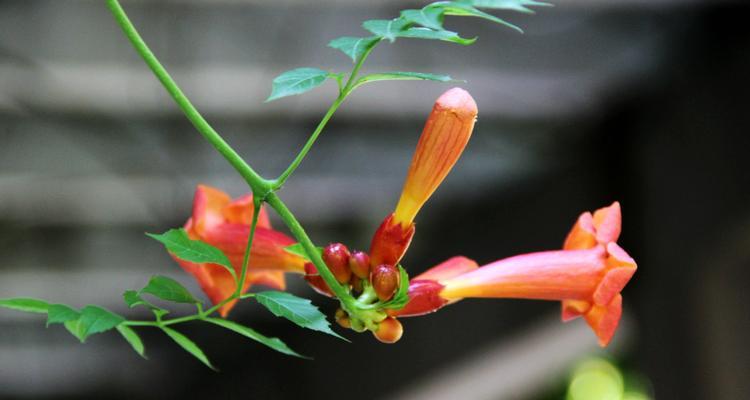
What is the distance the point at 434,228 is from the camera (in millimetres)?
5926

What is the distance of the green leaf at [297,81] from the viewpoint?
73cm

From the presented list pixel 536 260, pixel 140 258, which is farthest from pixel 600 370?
pixel 536 260

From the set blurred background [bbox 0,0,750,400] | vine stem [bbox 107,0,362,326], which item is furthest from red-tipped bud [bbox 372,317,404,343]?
blurred background [bbox 0,0,750,400]

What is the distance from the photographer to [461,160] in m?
5.36

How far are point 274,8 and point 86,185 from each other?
2164mm

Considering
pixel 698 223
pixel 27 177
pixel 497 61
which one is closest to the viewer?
pixel 698 223

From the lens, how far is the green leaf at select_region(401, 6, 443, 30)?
708 millimetres

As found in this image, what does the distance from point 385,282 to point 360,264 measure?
0.13ft

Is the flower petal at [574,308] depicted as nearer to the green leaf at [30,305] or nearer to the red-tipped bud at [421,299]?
the red-tipped bud at [421,299]

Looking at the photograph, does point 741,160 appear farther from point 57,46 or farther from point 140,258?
point 140,258

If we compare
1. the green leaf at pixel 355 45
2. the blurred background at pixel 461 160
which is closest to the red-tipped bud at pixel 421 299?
the green leaf at pixel 355 45

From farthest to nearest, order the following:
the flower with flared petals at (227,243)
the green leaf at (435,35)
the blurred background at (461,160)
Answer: the blurred background at (461,160) < the flower with flared petals at (227,243) < the green leaf at (435,35)

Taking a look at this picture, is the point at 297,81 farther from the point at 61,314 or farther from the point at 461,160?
the point at 461,160

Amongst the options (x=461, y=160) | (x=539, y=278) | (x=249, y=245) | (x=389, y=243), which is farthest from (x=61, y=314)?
(x=461, y=160)
